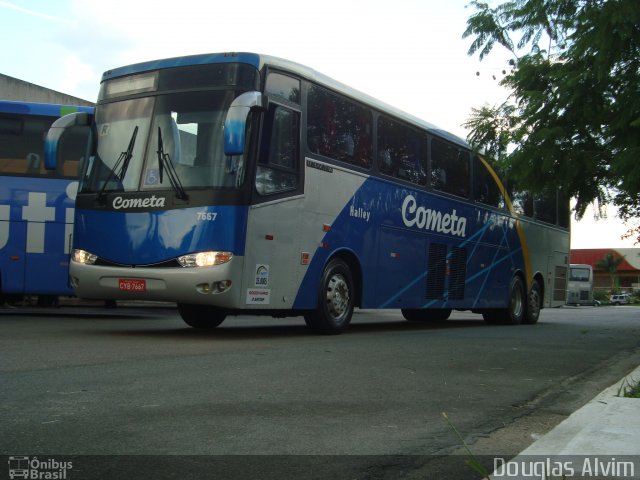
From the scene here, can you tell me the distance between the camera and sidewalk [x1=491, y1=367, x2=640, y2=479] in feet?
10.9

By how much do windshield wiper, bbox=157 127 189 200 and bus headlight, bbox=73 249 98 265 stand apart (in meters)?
1.41

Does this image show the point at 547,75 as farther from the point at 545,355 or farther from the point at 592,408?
the point at 592,408

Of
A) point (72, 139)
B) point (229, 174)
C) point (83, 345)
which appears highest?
point (72, 139)

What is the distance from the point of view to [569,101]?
8656 millimetres

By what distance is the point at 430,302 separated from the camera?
45.1 feet

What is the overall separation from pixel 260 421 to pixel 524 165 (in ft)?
21.3

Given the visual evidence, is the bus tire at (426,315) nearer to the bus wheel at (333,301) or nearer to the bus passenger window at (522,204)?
the bus passenger window at (522,204)

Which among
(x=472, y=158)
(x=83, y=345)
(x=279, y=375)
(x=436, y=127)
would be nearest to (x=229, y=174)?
(x=83, y=345)

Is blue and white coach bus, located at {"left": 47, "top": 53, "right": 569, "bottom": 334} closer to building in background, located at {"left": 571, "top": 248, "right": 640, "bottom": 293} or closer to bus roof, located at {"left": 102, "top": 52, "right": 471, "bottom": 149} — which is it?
bus roof, located at {"left": 102, "top": 52, "right": 471, "bottom": 149}

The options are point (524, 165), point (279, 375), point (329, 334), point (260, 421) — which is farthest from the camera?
point (329, 334)

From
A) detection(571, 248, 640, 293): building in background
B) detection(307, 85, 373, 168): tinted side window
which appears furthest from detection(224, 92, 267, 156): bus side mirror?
detection(571, 248, 640, 293): building in background

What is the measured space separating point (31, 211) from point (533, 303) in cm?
1148

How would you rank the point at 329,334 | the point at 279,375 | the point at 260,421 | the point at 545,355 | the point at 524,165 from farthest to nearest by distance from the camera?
the point at 329,334
the point at 524,165
the point at 545,355
the point at 279,375
the point at 260,421

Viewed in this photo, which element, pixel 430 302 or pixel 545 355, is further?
pixel 430 302
